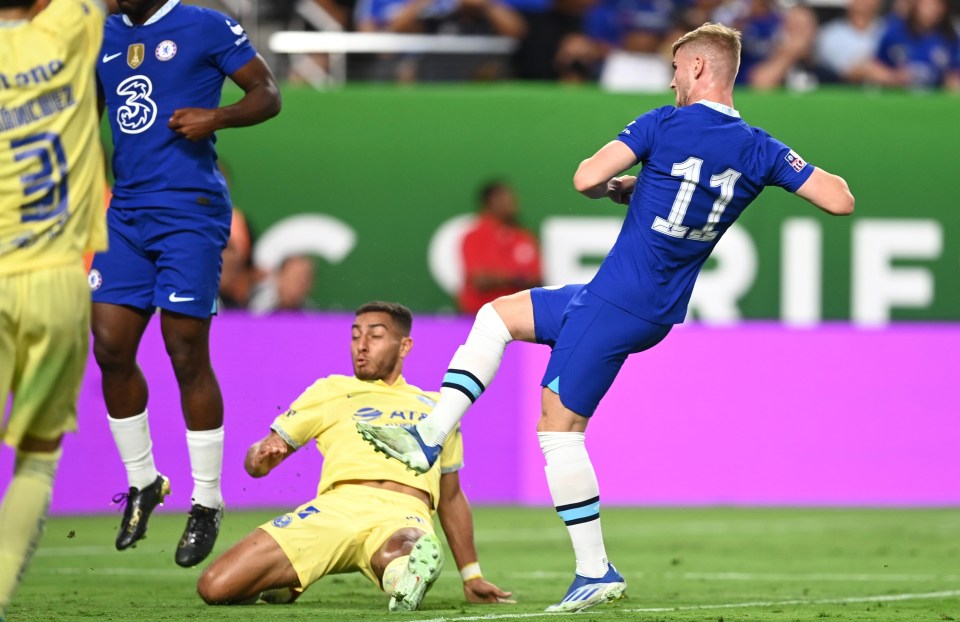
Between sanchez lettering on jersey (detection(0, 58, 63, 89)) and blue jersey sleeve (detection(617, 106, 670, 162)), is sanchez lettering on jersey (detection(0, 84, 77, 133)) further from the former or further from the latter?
blue jersey sleeve (detection(617, 106, 670, 162))

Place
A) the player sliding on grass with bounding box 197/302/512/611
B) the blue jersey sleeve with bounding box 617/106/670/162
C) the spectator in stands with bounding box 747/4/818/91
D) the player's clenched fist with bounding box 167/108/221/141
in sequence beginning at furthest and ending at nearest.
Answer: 1. the spectator in stands with bounding box 747/4/818/91
2. the player's clenched fist with bounding box 167/108/221/141
3. the player sliding on grass with bounding box 197/302/512/611
4. the blue jersey sleeve with bounding box 617/106/670/162

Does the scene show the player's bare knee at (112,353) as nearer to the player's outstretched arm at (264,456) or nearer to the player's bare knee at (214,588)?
the player's outstretched arm at (264,456)

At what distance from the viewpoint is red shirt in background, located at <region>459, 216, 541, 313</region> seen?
45.6 ft

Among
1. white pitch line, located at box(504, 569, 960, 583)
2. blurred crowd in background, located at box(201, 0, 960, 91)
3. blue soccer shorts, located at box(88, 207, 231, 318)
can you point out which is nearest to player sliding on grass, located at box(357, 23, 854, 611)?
blue soccer shorts, located at box(88, 207, 231, 318)

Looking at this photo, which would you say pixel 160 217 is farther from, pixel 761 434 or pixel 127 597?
pixel 761 434

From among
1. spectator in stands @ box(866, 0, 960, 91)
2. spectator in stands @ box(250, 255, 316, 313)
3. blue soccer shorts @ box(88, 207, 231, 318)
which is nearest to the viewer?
blue soccer shorts @ box(88, 207, 231, 318)

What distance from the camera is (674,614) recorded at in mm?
6621

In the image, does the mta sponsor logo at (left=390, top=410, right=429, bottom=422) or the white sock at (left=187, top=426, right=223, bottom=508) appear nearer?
the mta sponsor logo at (left=390, top=410, right=429, bottom=422)

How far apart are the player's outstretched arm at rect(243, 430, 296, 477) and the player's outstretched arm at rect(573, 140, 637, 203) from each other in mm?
1941

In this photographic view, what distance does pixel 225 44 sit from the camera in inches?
290

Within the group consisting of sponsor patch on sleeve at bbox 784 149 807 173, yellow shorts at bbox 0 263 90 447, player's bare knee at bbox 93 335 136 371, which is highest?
sponsor patch on sleeve at bbox 784 149 807 173

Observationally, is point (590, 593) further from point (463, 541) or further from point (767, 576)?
point (767, 576)

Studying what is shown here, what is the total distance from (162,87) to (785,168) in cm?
293

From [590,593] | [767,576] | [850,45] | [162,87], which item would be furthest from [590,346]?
[850,45]
